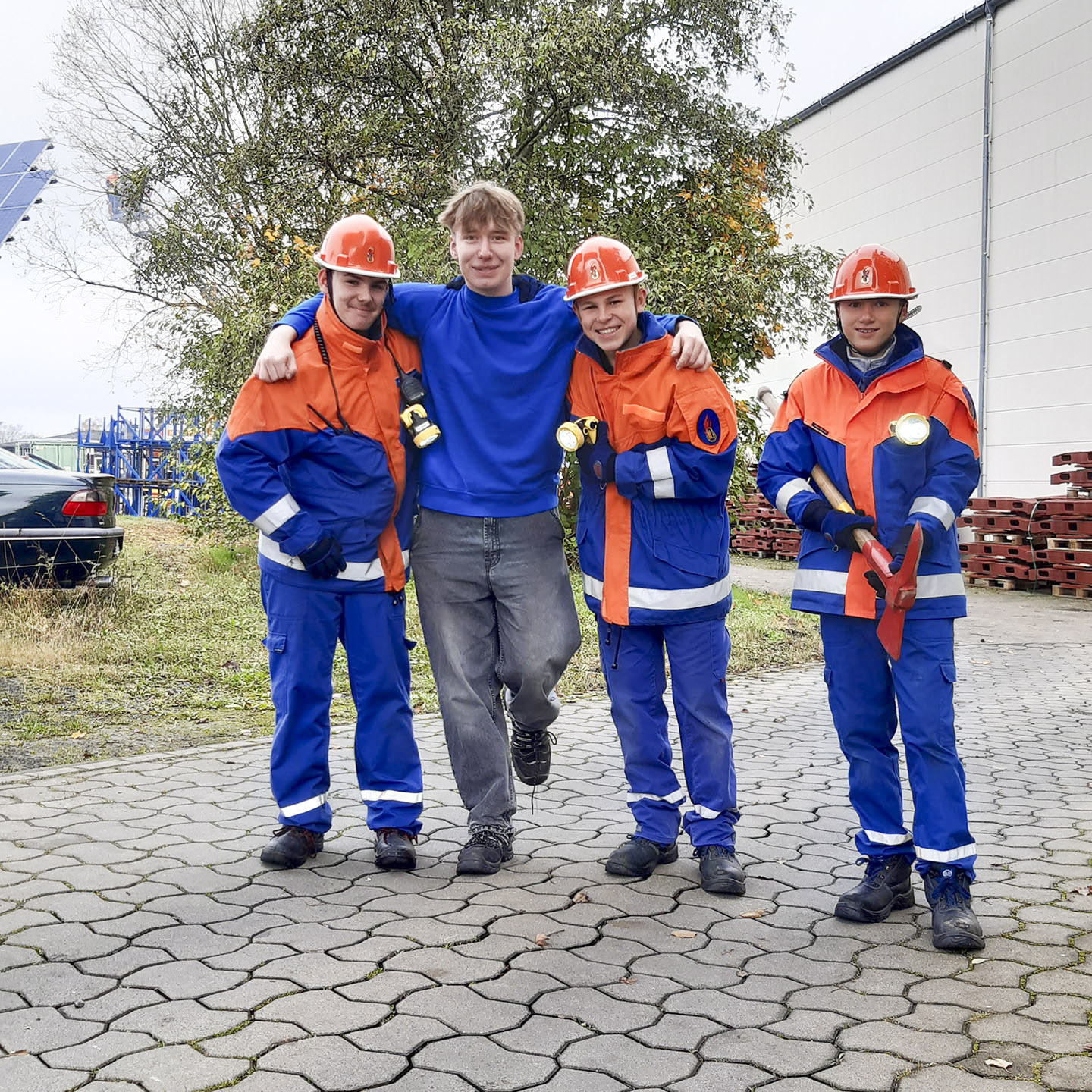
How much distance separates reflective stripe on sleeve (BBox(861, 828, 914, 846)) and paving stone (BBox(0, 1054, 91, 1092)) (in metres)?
2.38

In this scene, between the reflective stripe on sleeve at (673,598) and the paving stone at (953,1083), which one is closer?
the paving stone at (953,1083)

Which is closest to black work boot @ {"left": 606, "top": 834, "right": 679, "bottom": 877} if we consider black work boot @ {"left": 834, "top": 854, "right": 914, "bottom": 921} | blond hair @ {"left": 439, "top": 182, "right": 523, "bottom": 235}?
black work boot @ {"left": 834, "top": 854, "right": 914, "bottom": 921}

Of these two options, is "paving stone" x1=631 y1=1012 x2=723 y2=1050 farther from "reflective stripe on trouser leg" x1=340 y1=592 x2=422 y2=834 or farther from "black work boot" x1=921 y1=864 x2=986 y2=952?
"reflective stripe on trouser leg" x1=340 y1=592 x2=422 y2=834

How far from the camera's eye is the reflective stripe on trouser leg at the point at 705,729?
397 cm

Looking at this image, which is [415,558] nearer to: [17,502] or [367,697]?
[367,697]

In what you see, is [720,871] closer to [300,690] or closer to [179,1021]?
[300,690]

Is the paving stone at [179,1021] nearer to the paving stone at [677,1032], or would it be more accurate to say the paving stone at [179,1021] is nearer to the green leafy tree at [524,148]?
the paving stone at [677,1032]

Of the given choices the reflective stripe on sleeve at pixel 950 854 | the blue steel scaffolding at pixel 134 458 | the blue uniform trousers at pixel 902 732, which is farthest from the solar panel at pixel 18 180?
the reflective stripe on sleeve at pixel 950 854

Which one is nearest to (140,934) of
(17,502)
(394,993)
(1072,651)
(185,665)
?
(394,993)

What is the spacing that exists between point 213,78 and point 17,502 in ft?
39.4

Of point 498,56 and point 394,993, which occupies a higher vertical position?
point 498,56

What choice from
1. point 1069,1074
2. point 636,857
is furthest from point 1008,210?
point 1069,1074

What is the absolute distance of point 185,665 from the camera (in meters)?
8.36

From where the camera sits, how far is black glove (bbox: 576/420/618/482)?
398 cm
